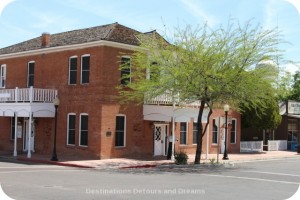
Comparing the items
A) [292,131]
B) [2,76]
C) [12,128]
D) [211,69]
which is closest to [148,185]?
[211,69]

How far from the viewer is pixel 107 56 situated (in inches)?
990

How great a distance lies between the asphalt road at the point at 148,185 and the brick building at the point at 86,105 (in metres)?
5.35

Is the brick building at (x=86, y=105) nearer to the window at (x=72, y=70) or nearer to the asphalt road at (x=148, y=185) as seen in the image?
the window at (x=72, y=70)

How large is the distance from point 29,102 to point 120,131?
570cm

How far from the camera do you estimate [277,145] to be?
128ft

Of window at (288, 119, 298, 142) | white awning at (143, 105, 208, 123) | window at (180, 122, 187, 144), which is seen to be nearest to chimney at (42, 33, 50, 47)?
white awning at (143, 105, 208, 123)

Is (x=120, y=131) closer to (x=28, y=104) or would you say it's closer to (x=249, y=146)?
(x=28, y=104)

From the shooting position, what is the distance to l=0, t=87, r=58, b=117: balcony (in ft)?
86.1

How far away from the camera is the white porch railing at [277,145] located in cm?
3841

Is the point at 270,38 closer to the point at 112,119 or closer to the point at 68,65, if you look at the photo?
the point at 112,119

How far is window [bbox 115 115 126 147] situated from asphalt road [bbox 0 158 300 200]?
5.24 m

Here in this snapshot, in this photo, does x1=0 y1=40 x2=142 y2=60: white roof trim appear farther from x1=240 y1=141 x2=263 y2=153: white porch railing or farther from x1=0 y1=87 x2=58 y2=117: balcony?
x1=240 y1=141 x2=263 y2=153: white porch railing

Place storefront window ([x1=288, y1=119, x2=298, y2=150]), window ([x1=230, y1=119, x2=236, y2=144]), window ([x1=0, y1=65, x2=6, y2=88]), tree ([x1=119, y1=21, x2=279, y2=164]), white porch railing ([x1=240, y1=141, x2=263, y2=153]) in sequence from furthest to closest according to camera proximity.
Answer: storefront window ([x1=288, y1=119, x2=298, y2=150]) → white porch railing ([x1=240, y1=141, x2=263, y2=153]) → window ([x1=230, y1=119, x2=236, y2=144]) → window ([x1=0, y1=65, x2=6, y2=88]) → tree ([x1=119, y1=21, x2=279, y2=164])

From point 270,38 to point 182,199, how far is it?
1244cm
